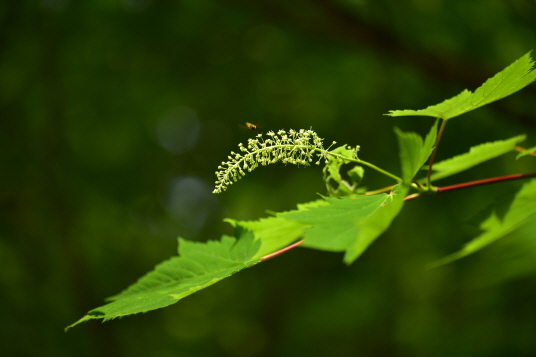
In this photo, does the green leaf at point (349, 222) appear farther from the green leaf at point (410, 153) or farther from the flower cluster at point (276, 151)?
the flower cluster at point (276, 151)

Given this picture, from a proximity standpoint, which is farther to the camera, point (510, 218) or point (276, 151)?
point (276, 151)

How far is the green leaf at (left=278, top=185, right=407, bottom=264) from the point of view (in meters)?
0.77

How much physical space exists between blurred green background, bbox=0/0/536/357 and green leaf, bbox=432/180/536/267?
12.1 ft

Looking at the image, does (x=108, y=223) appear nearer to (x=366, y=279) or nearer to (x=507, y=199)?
(x=366, y=279)

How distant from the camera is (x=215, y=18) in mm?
5941

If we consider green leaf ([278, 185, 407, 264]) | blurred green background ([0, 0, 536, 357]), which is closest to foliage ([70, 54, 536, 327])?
green leaf ([278, 185, 407, 264])

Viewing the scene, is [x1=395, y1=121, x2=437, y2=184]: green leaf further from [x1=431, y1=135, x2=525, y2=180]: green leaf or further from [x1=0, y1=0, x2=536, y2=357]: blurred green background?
[x1=0, y1=0, x2=536, y2=357]: blurred green background

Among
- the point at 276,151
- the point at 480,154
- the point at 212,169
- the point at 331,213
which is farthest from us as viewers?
the point at 212,169

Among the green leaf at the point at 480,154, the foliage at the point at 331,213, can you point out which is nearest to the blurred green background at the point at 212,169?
the green leaf at the point at 480,154

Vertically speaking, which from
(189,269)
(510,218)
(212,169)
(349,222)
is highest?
(212,169)

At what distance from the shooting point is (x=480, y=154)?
5.33 feet

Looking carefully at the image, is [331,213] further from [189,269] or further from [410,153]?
[189,269]

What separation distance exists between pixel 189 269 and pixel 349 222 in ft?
2.48

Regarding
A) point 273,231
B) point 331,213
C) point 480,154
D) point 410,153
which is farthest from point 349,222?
point 480,154
